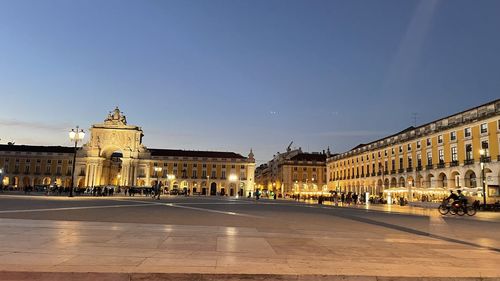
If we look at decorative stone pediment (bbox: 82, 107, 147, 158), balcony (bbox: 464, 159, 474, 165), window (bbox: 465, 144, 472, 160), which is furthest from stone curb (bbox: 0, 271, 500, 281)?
decorative stone pediment (bbox: 82, 107, 147, 158)

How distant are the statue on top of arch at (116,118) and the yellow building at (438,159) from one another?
72687 millimetres

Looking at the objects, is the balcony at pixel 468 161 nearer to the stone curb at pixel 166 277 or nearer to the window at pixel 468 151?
the window at pixel 468 151

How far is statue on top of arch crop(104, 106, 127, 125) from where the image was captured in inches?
4766

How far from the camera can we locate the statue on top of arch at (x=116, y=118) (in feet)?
397

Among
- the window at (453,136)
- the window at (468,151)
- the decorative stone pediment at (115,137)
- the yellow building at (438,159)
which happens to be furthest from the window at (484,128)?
the decorative stone pediment at (115,137)

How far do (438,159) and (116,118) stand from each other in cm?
9367

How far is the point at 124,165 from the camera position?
11975 centimetres

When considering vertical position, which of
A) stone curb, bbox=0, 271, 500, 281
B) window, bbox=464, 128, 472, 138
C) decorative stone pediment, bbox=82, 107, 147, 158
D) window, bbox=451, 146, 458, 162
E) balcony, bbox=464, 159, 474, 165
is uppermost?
decorative stone pediment, bbox=82, 107, 147, 158

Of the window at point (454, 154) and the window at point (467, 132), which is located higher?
the window at point (467, 132)

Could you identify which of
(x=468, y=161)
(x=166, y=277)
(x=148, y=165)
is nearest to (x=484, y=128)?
(x=468, y=161)

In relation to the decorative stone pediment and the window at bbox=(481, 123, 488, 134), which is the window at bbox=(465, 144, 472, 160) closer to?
the window at bbox=(481, 123, 488, 134)

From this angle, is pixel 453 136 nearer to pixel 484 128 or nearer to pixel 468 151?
pixel 468 151

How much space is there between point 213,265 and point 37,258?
10.3 ft

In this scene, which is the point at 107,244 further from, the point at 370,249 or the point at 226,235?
the point at 370,249
